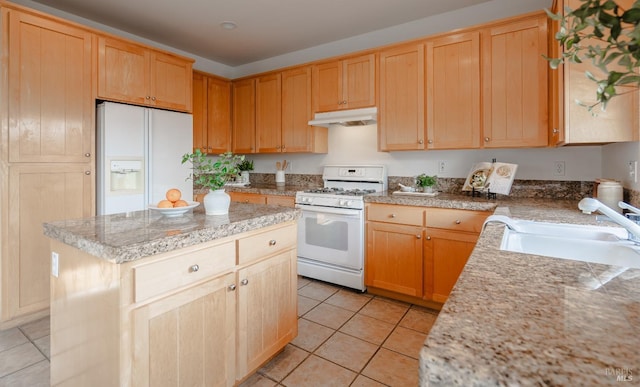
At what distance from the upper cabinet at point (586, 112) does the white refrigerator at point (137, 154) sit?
10.2 ft

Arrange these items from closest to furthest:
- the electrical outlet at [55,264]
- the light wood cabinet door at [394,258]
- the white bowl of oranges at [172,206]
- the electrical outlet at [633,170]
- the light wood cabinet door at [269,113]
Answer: the electrical outlet at [55,264] < the white bowl of oranges at [172,206] < the electrical outlet at [633,170] < the light wood cabinet door at [394,258] < the light wood cabinet door at [269,113]

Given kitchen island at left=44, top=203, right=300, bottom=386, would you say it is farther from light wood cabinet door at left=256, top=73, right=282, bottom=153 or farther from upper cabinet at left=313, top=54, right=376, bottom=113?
light wood cabinet door at left=256, top=73, right=282, bottom=153

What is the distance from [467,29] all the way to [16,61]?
3374mm

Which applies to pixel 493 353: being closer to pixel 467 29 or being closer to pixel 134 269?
pixel 134 269

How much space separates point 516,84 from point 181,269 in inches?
103

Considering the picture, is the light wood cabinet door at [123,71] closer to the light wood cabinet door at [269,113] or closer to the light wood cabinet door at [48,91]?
the light wood cabinet door at [48,91]

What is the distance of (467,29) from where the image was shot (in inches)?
102

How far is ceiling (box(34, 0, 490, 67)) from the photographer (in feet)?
9.19

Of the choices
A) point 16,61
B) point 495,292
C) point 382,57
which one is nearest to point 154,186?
point 16,61

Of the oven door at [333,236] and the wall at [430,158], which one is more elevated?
the wall at [430,158]

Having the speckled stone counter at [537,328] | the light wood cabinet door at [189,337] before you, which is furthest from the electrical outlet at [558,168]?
the light wood cabinet door at [189,337]

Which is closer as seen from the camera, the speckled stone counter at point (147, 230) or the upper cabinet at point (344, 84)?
the speckled stone counter at point (147, 230)

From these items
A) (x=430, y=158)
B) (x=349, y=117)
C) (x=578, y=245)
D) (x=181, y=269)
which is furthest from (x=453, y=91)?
(x=181, y=269)

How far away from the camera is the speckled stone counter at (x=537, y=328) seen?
1.36ft
